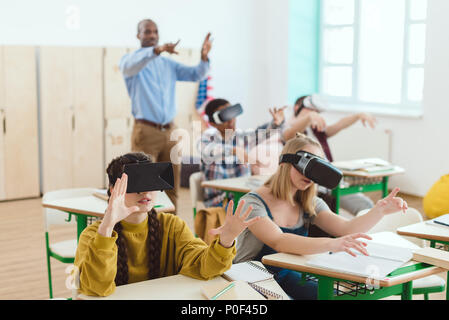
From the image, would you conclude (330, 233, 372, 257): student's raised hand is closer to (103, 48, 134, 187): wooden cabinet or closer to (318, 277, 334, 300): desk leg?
(318, 277, 334, 300): desk leg

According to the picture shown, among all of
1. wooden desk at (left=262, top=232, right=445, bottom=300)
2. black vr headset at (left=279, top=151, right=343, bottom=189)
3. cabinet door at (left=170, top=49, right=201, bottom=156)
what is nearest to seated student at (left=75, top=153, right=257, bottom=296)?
wooden desk at (left=262, top=232, right=445, bottom=300)

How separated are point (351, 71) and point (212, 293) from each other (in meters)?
6.14

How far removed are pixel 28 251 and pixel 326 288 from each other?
309cm

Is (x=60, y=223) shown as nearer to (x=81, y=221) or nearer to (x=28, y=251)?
(x=81, y=221)

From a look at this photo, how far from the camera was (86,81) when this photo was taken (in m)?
6.45

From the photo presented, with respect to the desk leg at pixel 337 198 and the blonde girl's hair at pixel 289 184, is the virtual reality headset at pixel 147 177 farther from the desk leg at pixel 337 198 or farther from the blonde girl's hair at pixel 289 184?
the desk leg at pixel 337 198

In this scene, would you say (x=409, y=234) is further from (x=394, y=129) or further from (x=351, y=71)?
(x=351, y=71)

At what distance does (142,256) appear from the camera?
2098 mm

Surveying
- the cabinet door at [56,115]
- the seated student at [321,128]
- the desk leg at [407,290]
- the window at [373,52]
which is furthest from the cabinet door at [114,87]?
the desk leg at [407,290]

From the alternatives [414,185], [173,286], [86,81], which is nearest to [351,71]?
[414,185]

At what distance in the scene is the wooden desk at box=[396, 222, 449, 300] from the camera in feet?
8.64

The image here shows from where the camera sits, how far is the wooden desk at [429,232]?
263 cm

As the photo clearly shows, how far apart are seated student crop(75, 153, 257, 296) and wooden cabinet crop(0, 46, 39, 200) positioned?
14.7ft

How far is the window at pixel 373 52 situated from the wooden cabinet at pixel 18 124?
150 inches
